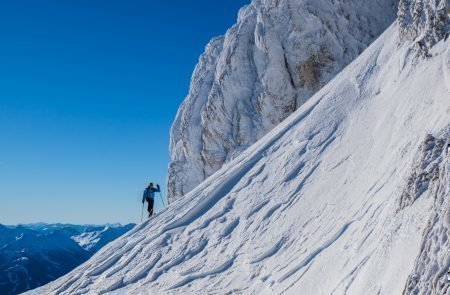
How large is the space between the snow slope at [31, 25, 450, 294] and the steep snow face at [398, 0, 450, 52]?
14.5 inches

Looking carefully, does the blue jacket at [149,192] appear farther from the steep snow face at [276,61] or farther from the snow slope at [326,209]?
the steep snow face at [276,61]

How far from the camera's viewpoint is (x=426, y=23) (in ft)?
37.6

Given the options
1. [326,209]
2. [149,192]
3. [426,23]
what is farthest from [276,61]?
[326,209]

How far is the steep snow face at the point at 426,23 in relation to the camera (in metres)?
10.8

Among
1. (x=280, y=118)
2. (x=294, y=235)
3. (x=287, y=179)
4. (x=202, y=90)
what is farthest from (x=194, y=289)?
(x=202, y=90)

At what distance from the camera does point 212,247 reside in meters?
10.7

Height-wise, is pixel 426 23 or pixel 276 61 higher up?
pixel 276 61

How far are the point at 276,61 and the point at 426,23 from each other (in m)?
19.3

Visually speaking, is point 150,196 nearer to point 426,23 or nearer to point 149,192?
point 149,192

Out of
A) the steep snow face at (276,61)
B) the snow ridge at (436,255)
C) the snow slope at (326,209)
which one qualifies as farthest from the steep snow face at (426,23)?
the steep snow face at (276,61)

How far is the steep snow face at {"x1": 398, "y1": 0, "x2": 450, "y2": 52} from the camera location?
10.8 metres

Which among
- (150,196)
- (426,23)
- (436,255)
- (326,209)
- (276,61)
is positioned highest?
(276,61)

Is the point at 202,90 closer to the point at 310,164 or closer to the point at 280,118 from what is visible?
the point at 280,118

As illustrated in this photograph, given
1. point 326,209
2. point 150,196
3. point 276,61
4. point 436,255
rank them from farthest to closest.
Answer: point 276,61 → point 150,196 → point 326,209 → point 436,255
